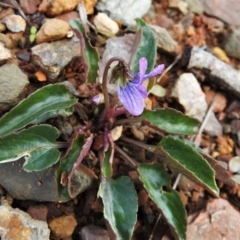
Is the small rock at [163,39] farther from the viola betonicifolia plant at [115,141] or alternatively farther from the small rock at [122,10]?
the viola betonicifolia plant at [115,141]

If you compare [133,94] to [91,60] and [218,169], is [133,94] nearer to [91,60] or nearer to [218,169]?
[91,60]

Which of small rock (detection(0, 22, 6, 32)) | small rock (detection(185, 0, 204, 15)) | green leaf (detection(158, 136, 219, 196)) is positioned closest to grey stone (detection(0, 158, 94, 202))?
green leaf (detection(158, 136, 219, 196))

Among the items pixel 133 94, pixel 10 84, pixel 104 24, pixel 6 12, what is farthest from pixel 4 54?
pixel 133 94

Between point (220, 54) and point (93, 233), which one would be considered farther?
point (220, 54)

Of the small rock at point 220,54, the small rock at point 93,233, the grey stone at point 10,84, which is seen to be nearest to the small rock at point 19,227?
the small rock at point 93,233

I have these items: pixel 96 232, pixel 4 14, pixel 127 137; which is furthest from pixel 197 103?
pixel 4 14

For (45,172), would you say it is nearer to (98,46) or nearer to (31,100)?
(31,100)
